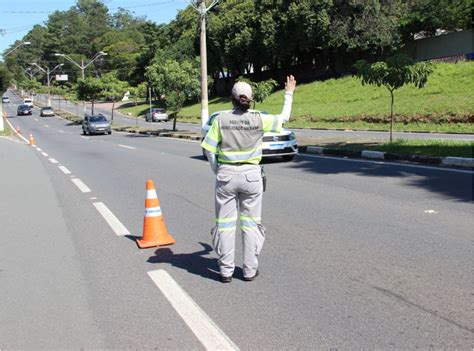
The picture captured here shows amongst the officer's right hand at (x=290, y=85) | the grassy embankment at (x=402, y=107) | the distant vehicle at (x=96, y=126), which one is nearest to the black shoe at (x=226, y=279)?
the officer's right hand at (x=290, y=85)

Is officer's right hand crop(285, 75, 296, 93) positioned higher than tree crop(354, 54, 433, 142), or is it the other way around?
tree crop(354, 54, 433, 142)

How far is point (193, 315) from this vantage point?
13.8 feet

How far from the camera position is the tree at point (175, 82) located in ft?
106

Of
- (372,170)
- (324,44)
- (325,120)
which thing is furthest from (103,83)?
(372,170)

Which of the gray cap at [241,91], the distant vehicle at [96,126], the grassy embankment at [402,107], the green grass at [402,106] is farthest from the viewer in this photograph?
the distant vehicle at [96,126]

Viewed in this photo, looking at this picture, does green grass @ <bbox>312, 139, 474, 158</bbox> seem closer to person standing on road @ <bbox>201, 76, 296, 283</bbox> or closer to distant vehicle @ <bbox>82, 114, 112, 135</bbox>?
person standing on road @ <bbox>201, 76, 296, 283</bbox>

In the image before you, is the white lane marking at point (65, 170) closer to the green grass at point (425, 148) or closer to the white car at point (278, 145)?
Answer: the white car at point (278, 145)

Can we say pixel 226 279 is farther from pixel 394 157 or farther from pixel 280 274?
pixel 394 157

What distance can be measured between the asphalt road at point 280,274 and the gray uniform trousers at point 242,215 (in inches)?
9.2

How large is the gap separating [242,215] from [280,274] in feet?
2.35

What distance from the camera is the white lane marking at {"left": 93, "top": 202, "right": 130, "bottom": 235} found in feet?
A: 23.8

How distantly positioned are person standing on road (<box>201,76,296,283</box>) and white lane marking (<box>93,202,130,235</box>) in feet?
8.68

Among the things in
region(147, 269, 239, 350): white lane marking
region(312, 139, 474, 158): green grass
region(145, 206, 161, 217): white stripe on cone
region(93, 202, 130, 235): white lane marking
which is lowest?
region(147, 269, 239, 350): white lane marking

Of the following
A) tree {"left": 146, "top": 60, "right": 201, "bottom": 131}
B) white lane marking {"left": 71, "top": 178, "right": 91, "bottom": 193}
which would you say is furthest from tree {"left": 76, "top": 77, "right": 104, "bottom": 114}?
white lane marking {"left": 71, "top": 178, "right": 91, "bottom": 193}
